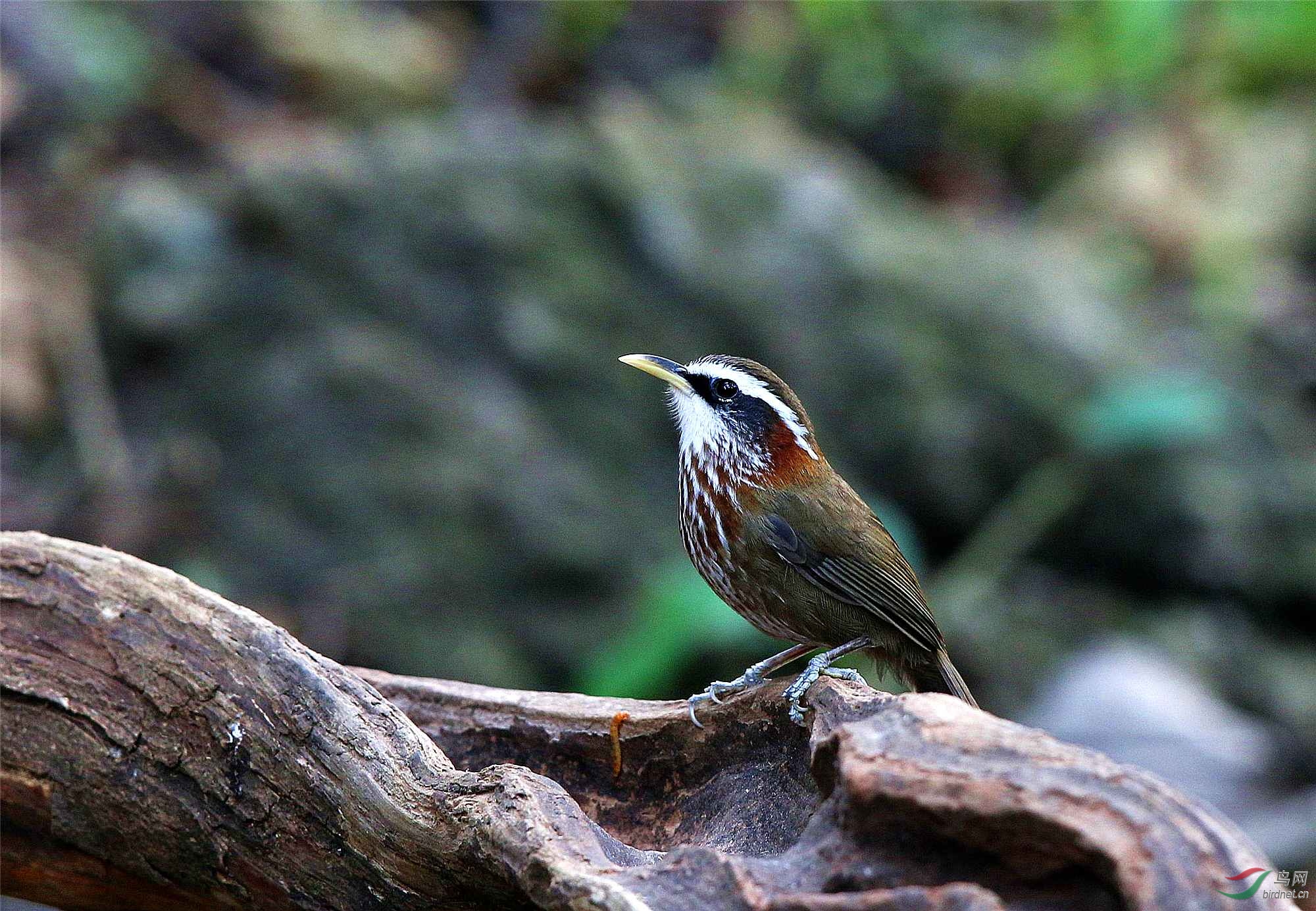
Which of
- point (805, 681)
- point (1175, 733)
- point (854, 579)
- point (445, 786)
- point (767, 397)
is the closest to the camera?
point (445, 786)

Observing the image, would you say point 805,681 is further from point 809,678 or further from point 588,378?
point 588,378

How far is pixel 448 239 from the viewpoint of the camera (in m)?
7.70

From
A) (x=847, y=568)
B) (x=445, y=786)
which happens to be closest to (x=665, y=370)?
(x=847, y=568)

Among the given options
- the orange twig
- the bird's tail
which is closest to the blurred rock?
the bird's tail

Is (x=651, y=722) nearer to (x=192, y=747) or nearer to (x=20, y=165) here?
(x=192, y=747)

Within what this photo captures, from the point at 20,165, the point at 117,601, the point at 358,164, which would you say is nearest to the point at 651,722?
the point at 117,601

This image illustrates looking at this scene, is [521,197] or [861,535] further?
[521,197]

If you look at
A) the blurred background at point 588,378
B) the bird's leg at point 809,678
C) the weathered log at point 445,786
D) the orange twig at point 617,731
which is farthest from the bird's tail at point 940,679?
the blurred background at point 588,378

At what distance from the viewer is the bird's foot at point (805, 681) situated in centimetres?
342

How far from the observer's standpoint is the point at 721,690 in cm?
371

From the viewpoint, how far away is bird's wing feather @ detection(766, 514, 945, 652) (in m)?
4.05

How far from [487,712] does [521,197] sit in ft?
15.2

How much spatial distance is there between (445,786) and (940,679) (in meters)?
1.82

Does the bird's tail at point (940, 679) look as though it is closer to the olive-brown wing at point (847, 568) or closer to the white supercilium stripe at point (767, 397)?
the olive-brown wing at point (847, 568)
